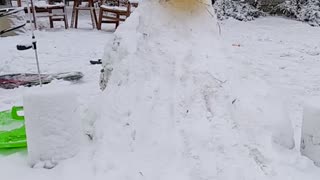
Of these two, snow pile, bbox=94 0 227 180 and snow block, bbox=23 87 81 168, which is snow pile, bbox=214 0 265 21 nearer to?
snow pile, bbox=94 0 227 180

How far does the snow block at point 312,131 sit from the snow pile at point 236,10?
302 inches

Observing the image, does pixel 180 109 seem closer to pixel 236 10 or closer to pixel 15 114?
pixel 15 114

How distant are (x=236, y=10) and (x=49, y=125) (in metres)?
8.35

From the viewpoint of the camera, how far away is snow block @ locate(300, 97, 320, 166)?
2635mm

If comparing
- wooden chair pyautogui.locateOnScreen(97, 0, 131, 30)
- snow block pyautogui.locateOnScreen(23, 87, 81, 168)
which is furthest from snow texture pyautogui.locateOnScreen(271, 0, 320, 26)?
snow block pyautogui.locateOnScreen(23, 87, 81, 168)

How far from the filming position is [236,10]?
10.4 m

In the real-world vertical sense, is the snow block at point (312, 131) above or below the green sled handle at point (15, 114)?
above

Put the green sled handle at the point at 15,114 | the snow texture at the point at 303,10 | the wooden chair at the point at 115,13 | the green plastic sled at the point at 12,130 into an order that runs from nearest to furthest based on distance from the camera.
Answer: the green plastic sled at the point at 12,130 → the green sled handle at the point at 15,114 → the wooden chair at the point at 115,13 → the snow texture at the point at 303,10

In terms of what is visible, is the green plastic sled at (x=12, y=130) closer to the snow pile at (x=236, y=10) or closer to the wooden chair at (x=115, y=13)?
the wooden chair at (x=115, y=13)

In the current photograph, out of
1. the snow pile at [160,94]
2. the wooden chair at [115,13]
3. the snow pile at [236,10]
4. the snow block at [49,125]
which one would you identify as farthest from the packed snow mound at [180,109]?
the snow pile at [236,10]

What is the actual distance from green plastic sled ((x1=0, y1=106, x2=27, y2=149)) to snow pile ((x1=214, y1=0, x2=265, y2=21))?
7.37 metres

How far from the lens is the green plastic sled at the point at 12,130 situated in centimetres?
303

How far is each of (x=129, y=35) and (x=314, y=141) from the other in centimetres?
145

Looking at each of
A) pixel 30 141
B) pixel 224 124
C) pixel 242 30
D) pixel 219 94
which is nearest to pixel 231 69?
pixel 219 94
